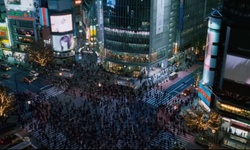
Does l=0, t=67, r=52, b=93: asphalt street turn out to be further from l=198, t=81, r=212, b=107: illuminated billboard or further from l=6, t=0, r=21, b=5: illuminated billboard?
l=198, t=81, r=212, b=107: illuminated billboard

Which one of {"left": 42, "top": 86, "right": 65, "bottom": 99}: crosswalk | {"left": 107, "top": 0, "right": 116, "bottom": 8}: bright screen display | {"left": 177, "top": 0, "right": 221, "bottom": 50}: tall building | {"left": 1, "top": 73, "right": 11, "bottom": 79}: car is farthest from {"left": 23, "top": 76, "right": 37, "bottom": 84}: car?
{"left": 177, "top": 0, "right": 221, "bottom": 50}: tall building

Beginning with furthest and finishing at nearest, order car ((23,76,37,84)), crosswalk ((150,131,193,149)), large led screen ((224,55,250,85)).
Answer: car ((23,76,37,84))
large led screen ((224,55,250,85))
crosswalk ((150,131,193,149))

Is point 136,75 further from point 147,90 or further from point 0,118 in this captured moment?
point 0,118

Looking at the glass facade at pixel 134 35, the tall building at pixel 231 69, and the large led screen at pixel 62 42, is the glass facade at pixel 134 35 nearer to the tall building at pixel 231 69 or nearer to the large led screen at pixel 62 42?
the large led screen at pixel 62 42

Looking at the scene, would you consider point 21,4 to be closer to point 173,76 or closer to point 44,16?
point 44,16

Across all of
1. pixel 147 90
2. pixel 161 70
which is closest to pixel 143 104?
pixel 147 90
